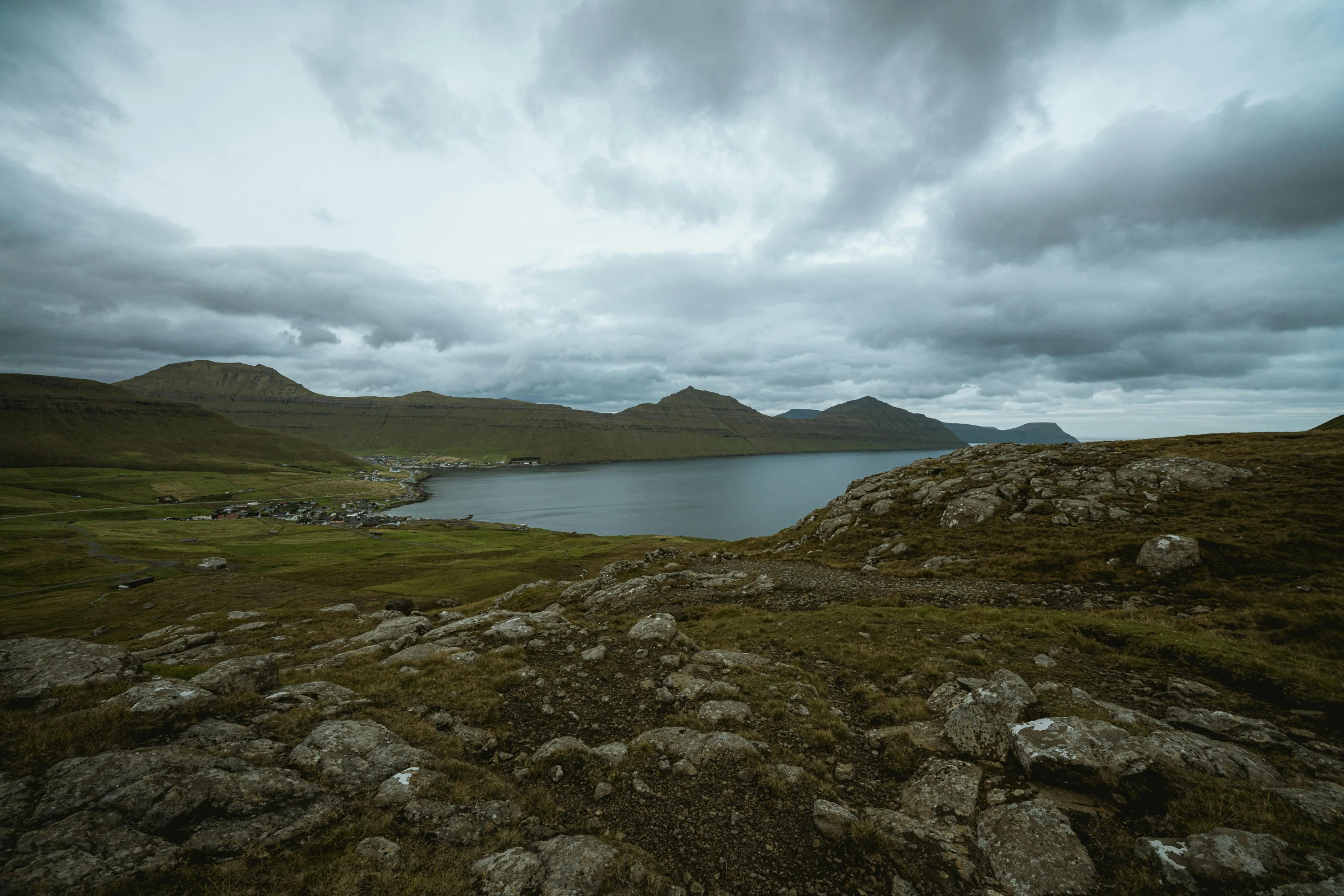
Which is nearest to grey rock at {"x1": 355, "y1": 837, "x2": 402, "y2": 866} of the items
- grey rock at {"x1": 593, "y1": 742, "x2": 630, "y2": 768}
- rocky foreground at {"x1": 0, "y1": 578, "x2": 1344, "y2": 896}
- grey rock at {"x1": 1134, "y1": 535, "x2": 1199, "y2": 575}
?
rocky foreground at {"x1": 0, "y1": 578, "x2": 1344, "y2": 896}

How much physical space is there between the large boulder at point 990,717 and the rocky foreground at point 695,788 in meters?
0.05

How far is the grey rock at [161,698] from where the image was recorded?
10516mm

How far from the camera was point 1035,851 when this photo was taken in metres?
7.64

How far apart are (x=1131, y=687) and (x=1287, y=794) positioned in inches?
218

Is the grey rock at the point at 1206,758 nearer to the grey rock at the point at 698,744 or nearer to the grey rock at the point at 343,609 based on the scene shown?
the grey rock at the point at 698,744

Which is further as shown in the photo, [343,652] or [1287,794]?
[343,652]

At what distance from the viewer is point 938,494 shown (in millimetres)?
37406

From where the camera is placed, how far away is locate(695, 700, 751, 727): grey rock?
495 inches

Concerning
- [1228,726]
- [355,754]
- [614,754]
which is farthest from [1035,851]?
[355,754]

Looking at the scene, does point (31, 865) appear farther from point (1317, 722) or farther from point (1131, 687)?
point (1317, 722)

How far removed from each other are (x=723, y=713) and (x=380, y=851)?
816cm

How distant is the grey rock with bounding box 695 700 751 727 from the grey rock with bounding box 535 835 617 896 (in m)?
4.87

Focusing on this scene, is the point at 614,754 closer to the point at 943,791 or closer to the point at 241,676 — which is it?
the point at 943,791

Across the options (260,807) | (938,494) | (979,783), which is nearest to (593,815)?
(260,807)
